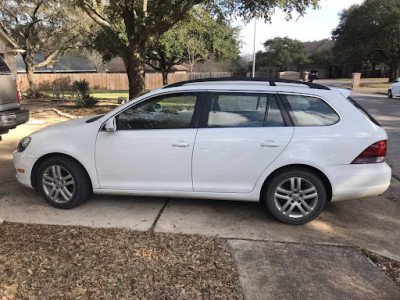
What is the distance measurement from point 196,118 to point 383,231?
256cm

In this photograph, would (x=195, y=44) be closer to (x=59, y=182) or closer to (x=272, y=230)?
(x=59, y=182)

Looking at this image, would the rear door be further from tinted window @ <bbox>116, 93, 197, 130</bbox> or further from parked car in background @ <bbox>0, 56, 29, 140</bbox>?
parked car in background @ <bbox>0, 56, 29, 140</bbox>

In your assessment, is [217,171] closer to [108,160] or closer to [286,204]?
Answer: [286,204]

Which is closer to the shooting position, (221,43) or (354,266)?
(354,266)

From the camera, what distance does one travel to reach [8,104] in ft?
21.3

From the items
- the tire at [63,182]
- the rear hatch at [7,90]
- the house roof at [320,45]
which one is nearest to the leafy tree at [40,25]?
the rear hatch at [7,90]

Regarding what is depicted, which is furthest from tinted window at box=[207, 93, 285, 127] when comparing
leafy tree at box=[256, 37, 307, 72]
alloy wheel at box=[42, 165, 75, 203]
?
leafy tree at box=[256, 37, 307, 72]

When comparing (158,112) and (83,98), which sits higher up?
(158,112)

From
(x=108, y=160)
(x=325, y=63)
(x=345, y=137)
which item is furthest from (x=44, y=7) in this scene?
(x=325, y=63)

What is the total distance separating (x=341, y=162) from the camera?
3832mm

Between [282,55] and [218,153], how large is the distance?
63.9 meters

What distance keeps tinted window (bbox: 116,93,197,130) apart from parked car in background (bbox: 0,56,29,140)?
3.22 meters

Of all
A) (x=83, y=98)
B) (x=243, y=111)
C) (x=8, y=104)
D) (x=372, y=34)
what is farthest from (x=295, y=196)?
(x=372, y=34)

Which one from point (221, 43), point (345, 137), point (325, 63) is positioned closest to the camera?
point (345, 137)
